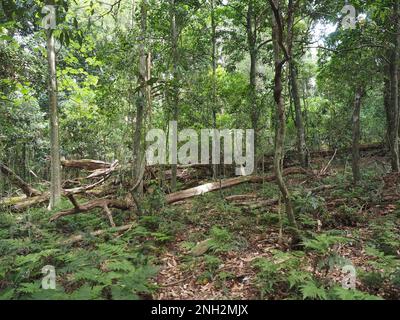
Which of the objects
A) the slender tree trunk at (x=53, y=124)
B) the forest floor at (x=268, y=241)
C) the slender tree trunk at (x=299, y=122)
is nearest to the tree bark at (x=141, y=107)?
the forest floor at (x=268, y=241)

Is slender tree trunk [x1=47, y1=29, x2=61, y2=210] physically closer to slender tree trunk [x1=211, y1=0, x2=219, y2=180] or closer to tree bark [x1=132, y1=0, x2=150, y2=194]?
tree bark [x1=132, y1=0, x2=150, y2=194]

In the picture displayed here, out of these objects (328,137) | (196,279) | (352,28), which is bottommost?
(196,279)

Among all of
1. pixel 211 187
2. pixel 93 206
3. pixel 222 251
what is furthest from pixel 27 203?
pixel 222 251

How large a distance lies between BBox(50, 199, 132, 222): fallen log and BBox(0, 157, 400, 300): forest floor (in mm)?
188

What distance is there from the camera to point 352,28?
6629 mm

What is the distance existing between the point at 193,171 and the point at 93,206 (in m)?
4.99

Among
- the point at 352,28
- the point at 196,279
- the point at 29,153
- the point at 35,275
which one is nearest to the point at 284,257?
the point at 196,279

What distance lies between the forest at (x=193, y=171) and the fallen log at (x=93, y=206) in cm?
4

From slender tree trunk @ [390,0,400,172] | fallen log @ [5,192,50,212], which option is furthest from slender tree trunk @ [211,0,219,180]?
fallen log @ [5,192,50,212]

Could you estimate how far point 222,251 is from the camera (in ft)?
15.6

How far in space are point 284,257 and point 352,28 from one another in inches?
199

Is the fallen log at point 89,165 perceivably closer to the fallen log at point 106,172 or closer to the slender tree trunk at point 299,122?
the fallen log at point 106,172

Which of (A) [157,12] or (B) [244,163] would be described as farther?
(B) [244,163]

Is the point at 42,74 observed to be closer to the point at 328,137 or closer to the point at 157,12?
the point at 157,12
